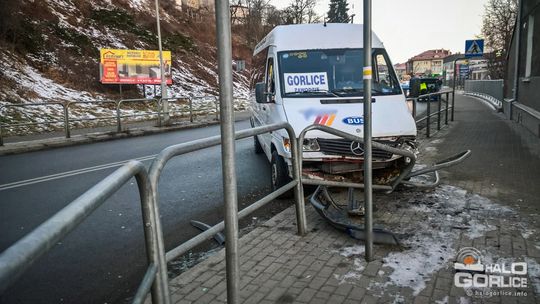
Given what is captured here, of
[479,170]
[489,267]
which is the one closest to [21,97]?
[479,170]

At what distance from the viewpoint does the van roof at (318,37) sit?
272 inches

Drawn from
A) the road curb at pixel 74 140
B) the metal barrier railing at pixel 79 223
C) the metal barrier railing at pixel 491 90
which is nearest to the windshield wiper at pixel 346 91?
the metal barrier railing at pixel 79 223

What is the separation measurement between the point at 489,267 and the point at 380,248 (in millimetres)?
905

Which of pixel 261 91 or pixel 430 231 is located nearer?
pixel 430 231

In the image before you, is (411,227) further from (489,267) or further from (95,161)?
(95,161)

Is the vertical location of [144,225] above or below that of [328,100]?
below

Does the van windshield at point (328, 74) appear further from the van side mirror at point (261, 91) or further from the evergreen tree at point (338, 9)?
the evergreen tree at point (338, 9)

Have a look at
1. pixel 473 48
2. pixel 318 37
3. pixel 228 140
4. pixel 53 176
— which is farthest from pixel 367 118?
pixel 473 48

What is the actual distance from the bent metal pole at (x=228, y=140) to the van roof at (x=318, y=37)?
496 cm

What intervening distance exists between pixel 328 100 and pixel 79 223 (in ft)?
16.5

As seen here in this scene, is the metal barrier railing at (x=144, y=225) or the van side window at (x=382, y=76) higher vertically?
the van side window at (x=382, y=76)

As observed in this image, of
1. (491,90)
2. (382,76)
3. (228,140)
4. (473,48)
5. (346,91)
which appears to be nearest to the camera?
(228,140)

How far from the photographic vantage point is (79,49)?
2836 centimetres

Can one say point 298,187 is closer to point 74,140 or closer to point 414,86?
point 414,86
